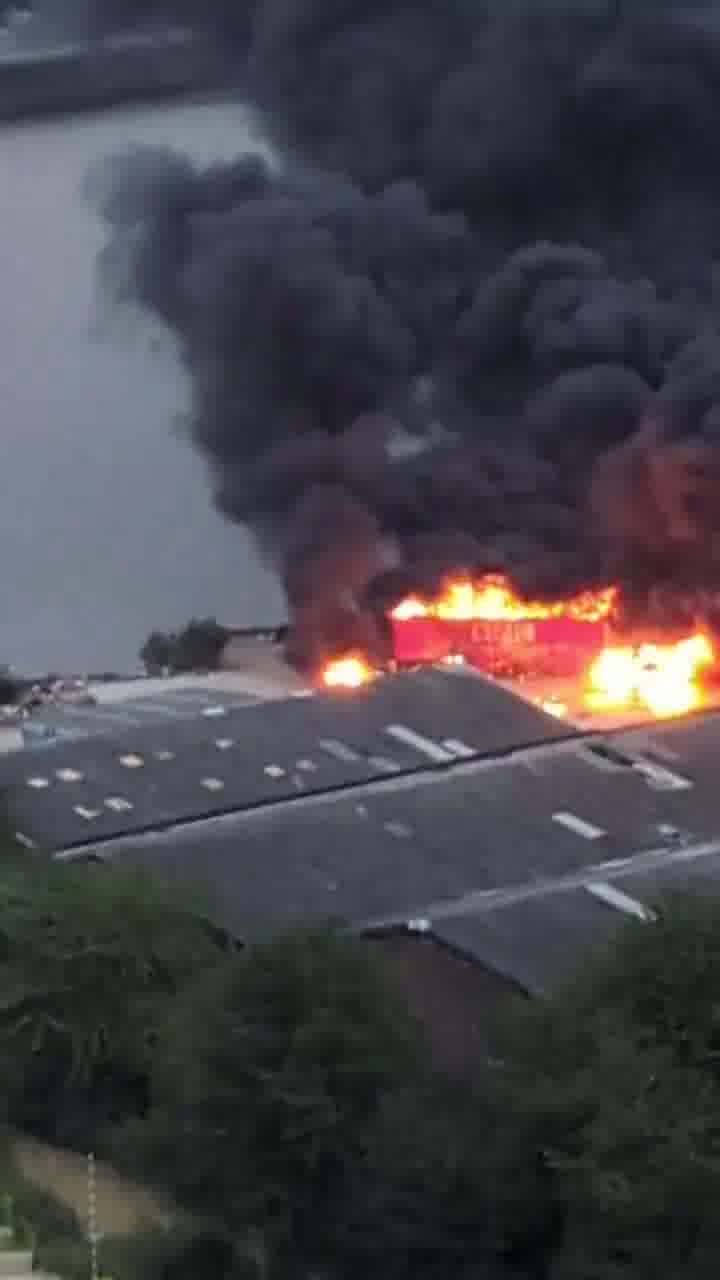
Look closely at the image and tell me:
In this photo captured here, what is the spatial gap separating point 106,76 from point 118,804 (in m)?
11.0

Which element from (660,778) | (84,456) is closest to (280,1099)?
(660,778)

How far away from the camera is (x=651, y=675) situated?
703 inches

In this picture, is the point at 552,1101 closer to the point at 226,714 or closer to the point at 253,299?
the point at 226,714

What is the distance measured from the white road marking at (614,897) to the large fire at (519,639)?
287 inches

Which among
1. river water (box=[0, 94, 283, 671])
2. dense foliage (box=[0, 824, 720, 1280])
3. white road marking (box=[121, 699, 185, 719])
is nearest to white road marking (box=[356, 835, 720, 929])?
dense foliage (box=[0, 824, 720, 1280])

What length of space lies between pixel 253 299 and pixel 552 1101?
1261 cm

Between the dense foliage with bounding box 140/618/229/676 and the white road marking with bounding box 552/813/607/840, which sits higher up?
the dense foliage with bounding box 140/618/229/676

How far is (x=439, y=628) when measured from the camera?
18984mm

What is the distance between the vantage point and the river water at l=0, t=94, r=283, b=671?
2194 centimetres

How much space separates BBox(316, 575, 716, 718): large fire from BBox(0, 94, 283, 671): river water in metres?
3.01

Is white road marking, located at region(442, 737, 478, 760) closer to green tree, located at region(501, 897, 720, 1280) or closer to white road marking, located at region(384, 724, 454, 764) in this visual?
white road marking, located at region(384, 724, 454, 764)

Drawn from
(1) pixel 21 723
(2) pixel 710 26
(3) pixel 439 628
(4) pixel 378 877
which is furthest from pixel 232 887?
(2) pixel 710 26

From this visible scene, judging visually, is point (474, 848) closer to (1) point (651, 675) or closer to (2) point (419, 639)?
(1) point (651, 675)

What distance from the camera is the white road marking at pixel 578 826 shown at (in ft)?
39.9
